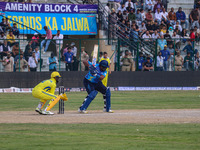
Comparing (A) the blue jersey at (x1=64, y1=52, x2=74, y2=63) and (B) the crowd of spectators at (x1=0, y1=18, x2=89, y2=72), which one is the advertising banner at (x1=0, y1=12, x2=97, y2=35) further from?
(A) the blue jersey at (x1=64, y1=52, x2=74, y2=63)

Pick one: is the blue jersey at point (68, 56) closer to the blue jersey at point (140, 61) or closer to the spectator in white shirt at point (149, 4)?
the blue jersey at point (140, 61)

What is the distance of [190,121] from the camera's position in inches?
639

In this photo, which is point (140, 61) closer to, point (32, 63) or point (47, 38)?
point (47, 38)

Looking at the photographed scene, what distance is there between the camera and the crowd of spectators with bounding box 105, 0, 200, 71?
34.1 metres

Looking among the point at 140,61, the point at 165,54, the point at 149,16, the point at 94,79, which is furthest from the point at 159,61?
the point at 94,79

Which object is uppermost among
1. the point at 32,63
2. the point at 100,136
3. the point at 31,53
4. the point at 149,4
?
the point at 149,4

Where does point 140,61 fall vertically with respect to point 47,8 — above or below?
below

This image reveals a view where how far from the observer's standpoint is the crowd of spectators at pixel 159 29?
1344 inches

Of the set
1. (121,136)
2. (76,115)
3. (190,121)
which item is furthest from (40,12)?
(121,136)

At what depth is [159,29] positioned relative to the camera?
36938mm

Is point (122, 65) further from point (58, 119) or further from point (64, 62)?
point (58, 119)

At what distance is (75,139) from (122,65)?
844 inches

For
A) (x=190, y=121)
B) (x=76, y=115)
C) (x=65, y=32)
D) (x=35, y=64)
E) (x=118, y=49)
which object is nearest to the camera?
(x=190, y=121)

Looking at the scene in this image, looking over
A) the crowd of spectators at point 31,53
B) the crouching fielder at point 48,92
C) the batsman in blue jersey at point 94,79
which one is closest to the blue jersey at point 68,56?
the crowd of spectators at point 31,53
